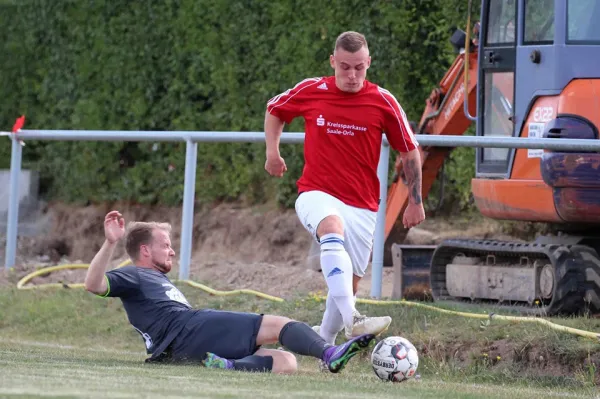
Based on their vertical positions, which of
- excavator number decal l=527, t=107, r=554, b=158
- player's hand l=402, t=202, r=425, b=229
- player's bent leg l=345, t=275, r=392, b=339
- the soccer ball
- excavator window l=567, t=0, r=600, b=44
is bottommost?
the soccer ball

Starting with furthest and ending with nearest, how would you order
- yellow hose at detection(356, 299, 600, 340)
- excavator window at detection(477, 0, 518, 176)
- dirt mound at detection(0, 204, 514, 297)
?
dirt mound at detection(0, 204, 514, 297) < excavator window at detection(477, 0, 518, 176) < yellow hose at detection(356, 299, 600, 340)

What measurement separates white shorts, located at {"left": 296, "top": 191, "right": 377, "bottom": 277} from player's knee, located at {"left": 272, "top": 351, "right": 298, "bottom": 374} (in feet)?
2.33

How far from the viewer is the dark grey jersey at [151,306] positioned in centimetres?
813

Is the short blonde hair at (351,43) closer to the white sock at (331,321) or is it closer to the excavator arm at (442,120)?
the white sock at (331,321)

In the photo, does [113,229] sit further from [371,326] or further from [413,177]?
[413,177]

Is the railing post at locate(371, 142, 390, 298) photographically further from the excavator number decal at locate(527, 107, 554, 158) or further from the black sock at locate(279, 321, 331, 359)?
the black sock at locate(279, 321, 331, 359)

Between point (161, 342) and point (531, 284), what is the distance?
4061 mm

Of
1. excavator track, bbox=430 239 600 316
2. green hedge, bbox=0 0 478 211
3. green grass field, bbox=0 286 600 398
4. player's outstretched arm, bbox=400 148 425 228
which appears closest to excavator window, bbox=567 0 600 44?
excavator track, bbox=430 239 600 316

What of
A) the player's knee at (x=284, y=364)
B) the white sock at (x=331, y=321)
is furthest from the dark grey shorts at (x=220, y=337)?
the white sock at (x=331, y=321)

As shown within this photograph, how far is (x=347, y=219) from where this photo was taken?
810cm

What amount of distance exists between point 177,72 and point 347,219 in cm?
1072

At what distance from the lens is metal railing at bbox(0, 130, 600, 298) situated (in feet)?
33.0

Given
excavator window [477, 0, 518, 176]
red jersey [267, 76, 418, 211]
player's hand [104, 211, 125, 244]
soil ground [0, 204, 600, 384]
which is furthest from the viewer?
excavator window [477, 0, 518, 176]

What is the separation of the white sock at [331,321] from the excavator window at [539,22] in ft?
12.7
